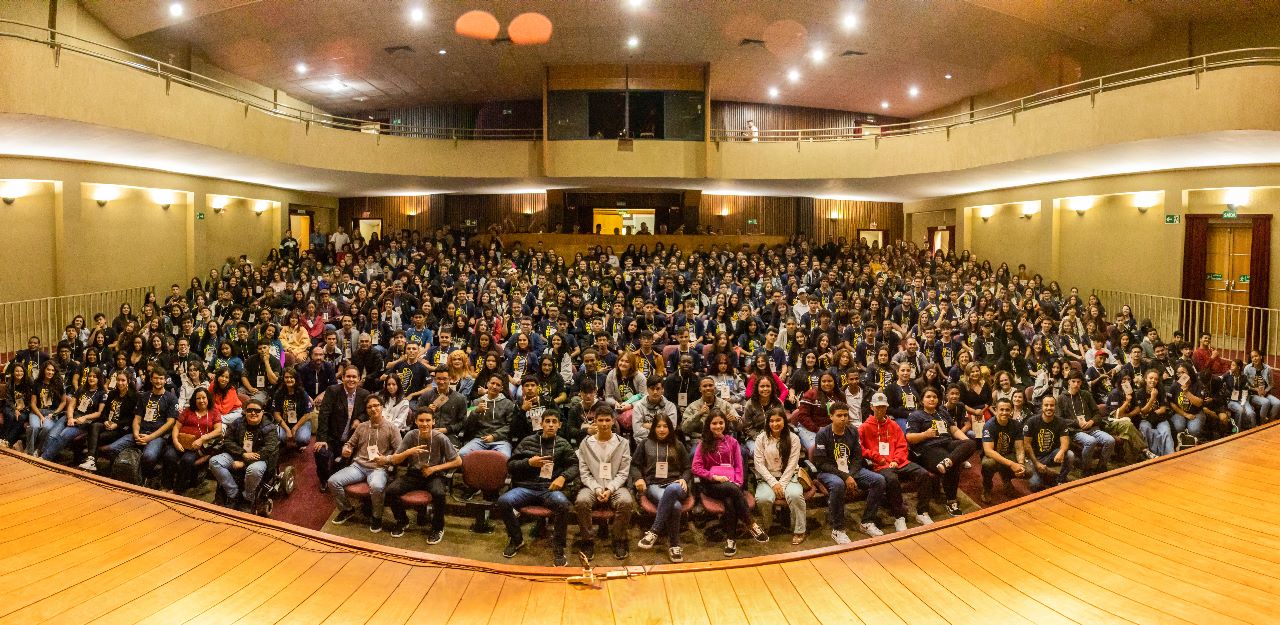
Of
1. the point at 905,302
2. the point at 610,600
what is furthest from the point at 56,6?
the point at 905,302

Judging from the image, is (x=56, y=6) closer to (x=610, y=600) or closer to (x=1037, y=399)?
(x=610, y=600)

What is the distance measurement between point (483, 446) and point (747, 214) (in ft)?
51.7

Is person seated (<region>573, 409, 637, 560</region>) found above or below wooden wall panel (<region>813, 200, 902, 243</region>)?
below

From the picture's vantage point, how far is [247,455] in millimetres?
5246

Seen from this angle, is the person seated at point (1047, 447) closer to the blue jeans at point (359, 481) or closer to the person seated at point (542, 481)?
the person seated at point (542, 481)

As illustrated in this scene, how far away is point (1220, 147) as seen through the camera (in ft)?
30.5

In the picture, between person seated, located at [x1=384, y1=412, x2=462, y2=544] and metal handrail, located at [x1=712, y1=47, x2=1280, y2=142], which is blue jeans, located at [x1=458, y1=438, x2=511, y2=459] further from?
metal handrail, located at [x1=712, y1=47, x2=1280, y2=142]

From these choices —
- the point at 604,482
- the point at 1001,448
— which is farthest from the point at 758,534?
the point at 1001,448

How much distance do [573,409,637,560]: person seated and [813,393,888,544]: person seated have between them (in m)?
1.46

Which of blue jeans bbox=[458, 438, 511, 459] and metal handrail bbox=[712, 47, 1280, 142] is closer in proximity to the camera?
blue jeans bbox=[458, 438, 511, 459]

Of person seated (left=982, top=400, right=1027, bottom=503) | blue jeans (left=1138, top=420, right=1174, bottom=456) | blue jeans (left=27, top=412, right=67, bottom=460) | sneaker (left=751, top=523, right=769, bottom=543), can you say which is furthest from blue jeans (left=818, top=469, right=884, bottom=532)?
blue jeans (left=27, top=412, right=67, bottom=460)

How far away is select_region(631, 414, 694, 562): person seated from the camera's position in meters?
4.72

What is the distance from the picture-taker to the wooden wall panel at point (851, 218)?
20.3m

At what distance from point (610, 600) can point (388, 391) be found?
3.85 meters
